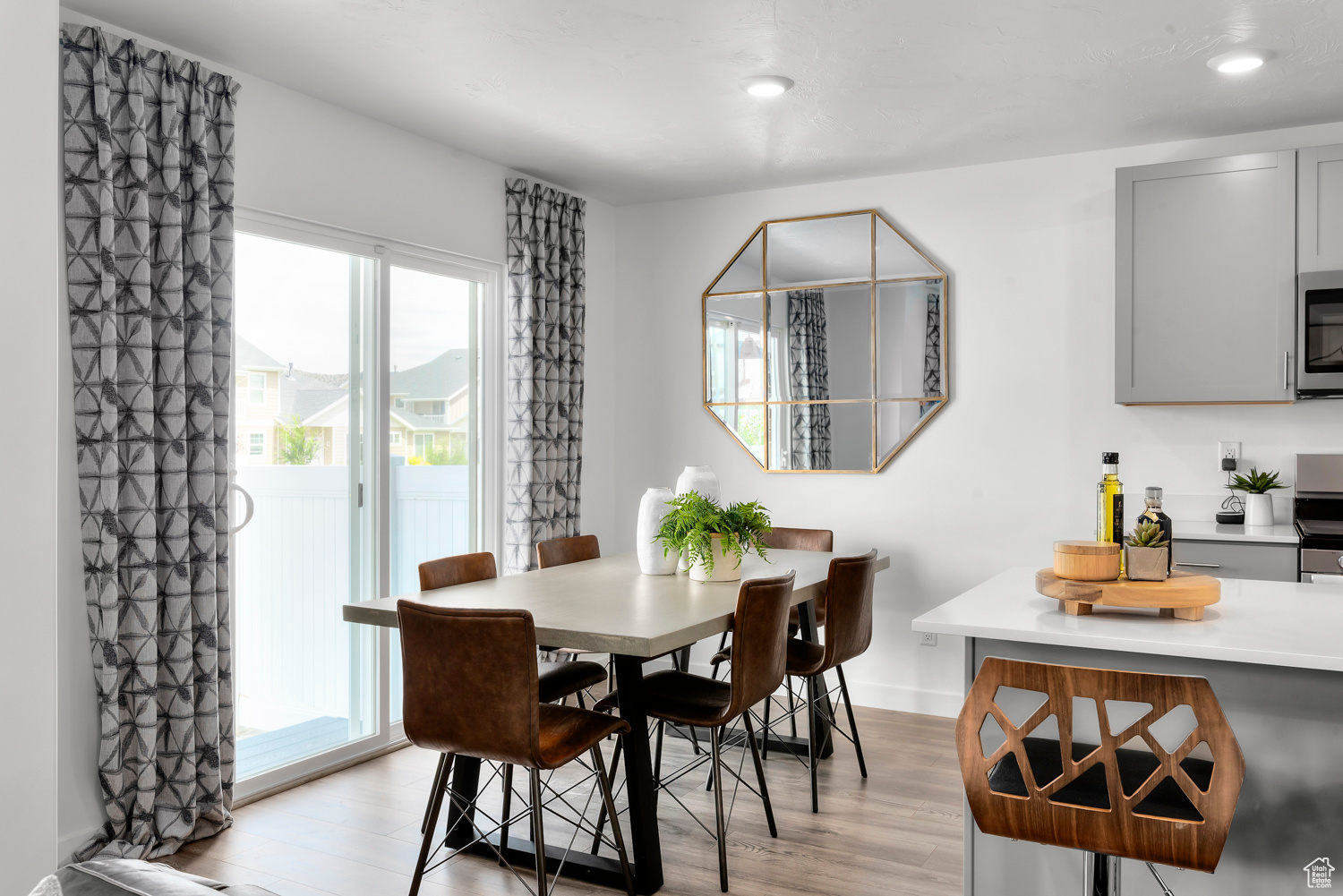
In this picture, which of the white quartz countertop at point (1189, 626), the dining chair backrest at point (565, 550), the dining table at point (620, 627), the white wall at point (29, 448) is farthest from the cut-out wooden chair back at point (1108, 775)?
the dining chair backrest at point (565, 550)

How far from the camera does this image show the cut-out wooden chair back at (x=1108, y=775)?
155 cm

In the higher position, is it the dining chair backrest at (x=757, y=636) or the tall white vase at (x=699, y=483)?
the tall white vase at (x=699, y=483)

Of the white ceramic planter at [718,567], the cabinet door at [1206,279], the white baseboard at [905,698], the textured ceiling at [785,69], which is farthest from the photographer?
the white baseboard at [905,698]

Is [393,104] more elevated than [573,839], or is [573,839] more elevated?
[393,104]

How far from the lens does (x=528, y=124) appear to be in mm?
3959

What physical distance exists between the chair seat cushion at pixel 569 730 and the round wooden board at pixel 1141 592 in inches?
47.0

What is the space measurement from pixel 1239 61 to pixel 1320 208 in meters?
0.77

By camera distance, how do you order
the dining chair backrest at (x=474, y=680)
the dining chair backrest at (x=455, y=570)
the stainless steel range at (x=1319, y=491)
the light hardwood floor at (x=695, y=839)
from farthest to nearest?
the stainless steel range at (x=1319, y=491), the dining chair backrest at (x=455, y=570), the light hardwood floor at (x=695, y=839), the dining chair backrest at (x=474, y=680)

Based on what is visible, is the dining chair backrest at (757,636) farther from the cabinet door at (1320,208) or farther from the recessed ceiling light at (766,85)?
the cabinet door at (1320,208)

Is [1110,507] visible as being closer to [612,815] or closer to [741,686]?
[741,686]

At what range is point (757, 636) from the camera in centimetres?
273

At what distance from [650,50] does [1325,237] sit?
2627mm

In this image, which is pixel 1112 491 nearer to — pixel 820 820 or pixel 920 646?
pixel 820 820

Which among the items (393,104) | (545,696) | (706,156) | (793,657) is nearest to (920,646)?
(793,657)
